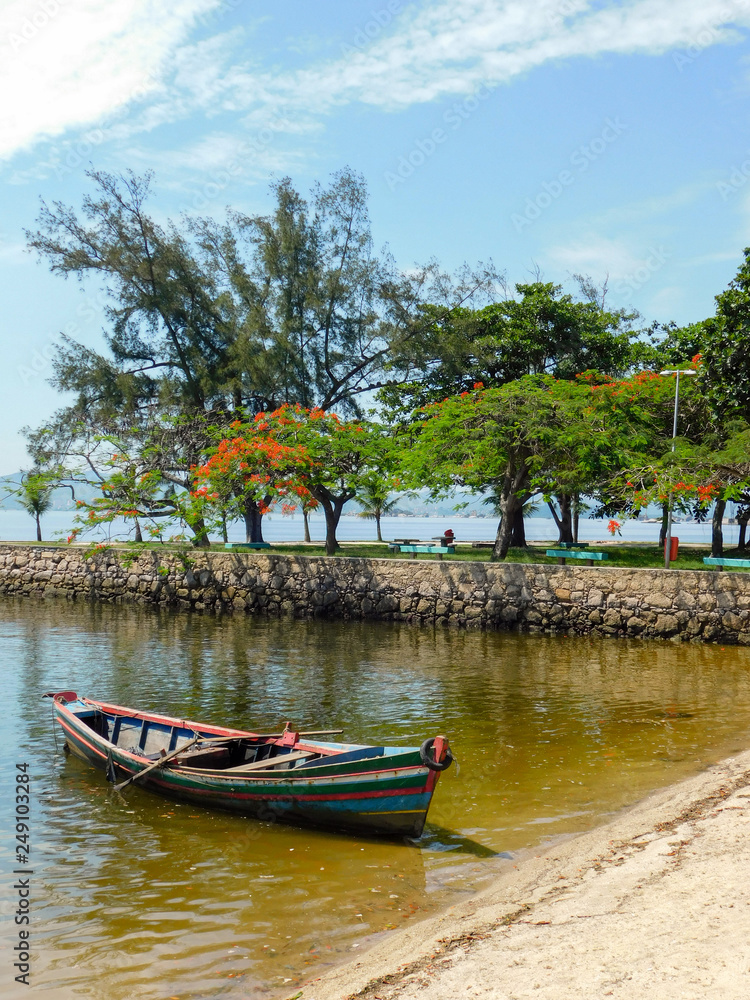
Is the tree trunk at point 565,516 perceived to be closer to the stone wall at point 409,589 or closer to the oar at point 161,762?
the stone wall at point 409,589

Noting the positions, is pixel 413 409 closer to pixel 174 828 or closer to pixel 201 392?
pixel 201 392

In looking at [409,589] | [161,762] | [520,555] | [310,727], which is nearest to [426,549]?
[409,589]

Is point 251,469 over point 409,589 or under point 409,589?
over

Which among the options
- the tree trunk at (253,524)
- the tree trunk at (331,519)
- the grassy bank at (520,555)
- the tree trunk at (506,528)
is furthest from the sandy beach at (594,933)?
the tree trunk at (253,524)

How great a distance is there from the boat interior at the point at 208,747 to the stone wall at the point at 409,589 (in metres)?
13.1

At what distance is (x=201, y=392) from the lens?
3064cm

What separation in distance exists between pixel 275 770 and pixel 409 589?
1508 centimetres

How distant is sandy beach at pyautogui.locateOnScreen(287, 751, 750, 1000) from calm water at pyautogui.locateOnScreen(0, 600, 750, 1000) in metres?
0.53

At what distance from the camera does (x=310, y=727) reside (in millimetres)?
11922

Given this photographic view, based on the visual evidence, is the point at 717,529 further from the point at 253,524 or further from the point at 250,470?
the point at 253,524

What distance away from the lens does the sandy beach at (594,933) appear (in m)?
4.60

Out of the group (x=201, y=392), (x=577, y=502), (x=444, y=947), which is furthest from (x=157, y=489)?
(x=444, y=947)

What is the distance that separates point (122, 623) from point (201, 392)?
36.4ft

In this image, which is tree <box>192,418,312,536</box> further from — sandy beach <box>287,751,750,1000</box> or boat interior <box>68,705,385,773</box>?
sandy beach <box>287,751,750,1000</box>
